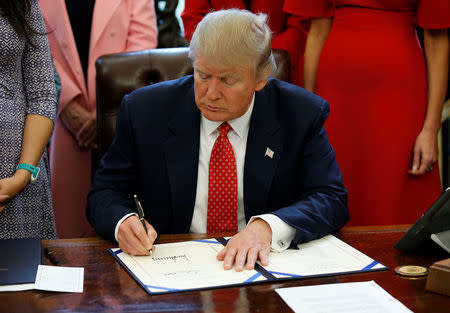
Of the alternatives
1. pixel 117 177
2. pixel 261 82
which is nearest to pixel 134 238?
pixel 117 177

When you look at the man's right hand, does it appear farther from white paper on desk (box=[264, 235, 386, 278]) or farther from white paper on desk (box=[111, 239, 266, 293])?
white paper on desk (box=[264, 235, 386, 278])

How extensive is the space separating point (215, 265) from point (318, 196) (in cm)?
50

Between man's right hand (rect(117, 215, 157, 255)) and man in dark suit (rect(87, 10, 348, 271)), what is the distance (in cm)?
15

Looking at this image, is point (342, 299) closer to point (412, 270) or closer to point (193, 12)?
point (412, 270)

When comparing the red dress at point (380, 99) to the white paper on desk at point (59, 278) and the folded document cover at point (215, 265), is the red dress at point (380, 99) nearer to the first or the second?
the folded document cover at point (215, 265)

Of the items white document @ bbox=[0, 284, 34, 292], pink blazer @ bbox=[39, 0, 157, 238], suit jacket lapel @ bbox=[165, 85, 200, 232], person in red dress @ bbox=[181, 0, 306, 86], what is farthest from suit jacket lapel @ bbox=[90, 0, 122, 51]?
white document @ bbox=[0, 284, 34, 292]

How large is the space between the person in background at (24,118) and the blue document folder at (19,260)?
1.13ft

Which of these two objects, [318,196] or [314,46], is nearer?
[318,196]

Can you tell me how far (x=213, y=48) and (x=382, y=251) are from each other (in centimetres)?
72

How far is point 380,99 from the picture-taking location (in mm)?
2561

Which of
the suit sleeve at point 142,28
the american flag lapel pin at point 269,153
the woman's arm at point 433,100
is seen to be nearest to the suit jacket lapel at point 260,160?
the american flag lapel pin at point 269,153

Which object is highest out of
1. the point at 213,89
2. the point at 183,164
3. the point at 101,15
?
the point at 101,15

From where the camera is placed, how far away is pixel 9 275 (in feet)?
4.84

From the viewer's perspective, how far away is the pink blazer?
296 cm
